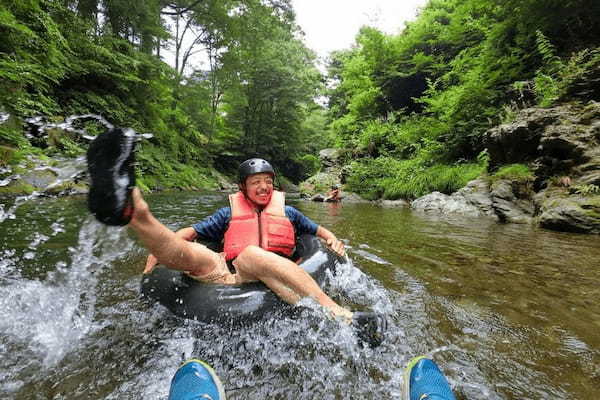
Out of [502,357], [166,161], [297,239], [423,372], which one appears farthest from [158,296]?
[166,161]

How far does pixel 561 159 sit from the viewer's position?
603cm

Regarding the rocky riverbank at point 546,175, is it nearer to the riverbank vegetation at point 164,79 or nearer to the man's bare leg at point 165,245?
the man's bare leg at point 165,245

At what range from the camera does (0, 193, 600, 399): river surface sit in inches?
55.7

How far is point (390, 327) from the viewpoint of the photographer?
200 centimetres

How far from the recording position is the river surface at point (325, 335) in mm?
1416

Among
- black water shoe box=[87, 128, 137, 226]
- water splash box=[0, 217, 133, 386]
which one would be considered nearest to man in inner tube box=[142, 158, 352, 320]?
black water shoe box=[87, 128, 137, 226]

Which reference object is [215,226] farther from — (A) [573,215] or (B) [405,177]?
(B) [405,177]

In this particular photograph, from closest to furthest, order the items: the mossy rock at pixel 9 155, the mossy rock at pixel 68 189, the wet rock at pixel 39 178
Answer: the mossy rock at pixel 9 155, the wet rock at pixel 39 178, the mossy rock at pixel 68 189

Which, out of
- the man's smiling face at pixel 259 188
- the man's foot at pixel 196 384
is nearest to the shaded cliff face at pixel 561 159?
the man's smiling face at pixel 259 188

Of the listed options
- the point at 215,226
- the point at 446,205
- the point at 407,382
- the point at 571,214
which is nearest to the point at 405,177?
the point at 446,205

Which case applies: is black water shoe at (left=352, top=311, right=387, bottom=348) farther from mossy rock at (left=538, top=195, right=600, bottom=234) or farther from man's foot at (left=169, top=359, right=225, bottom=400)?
mossy rock at (left=538, top=195, right=600, bottom=234)

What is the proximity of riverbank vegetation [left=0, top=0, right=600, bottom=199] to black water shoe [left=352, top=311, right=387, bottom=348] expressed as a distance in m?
7.57

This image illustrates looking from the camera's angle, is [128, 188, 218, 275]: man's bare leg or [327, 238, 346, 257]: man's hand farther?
[327, 238, 346, 257]: man's hand

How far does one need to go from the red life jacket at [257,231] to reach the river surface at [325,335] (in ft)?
1.80
